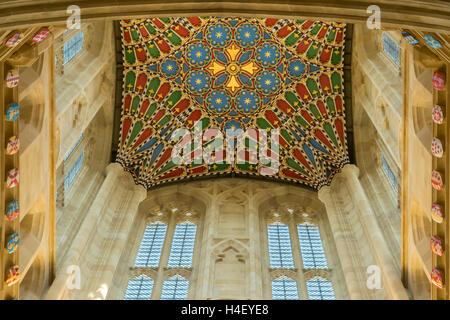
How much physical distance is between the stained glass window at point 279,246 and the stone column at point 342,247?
4.76 ft

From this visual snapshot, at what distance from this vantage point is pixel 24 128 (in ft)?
33.6

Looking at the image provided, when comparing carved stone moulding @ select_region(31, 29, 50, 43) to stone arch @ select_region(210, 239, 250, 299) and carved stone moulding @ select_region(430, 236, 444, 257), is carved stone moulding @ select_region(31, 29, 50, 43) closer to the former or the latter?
carved stone moulding @ select_region(430, 236, 444, 257)

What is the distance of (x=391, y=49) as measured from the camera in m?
14.3

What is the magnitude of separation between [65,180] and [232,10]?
7.99m

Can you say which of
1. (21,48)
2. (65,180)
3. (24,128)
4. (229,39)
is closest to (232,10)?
(21,48)

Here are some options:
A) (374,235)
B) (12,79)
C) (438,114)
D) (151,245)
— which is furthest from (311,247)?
(12,79)

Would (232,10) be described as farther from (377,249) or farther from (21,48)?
(377,249)

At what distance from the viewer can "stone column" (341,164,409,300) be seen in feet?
37.9

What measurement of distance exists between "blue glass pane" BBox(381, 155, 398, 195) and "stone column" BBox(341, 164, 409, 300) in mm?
763

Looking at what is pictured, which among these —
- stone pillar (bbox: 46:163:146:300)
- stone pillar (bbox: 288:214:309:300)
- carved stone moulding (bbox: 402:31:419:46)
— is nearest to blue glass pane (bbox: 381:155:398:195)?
stone pillar (bbox: 288:214:309:300)

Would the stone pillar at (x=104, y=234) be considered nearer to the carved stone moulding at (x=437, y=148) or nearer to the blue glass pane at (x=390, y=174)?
the blue glass pane at (x=390, y=174)

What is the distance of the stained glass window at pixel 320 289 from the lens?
1434 centimetres
